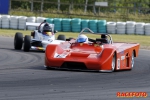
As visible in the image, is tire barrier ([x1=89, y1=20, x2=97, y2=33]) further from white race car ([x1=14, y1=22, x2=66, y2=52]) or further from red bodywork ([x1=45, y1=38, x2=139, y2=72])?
red bodywork ([x1=45, y1=38, x2=139, y2=72])

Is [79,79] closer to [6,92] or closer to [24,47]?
[6,92]

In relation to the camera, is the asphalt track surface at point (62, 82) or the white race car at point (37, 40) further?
the white race car at point (37, 40)

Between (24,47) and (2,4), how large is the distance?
21.9m

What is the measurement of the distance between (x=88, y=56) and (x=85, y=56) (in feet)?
0.27

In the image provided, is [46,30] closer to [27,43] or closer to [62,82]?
[27,43]

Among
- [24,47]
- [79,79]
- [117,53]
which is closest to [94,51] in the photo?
[117,53]

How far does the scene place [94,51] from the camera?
14.7m

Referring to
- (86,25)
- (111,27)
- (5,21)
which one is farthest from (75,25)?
(5,21)

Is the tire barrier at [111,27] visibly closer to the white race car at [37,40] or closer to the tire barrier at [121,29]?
the tire barrier at [121,29]

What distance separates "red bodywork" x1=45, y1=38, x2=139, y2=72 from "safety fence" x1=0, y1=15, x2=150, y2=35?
1830 centimetres

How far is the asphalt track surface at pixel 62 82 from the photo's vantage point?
9953 mm

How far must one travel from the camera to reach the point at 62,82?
1181cm

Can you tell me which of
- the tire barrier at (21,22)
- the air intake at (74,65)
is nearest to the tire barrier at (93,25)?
the tire barrier at (21,22)

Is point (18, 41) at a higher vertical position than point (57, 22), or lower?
lower
